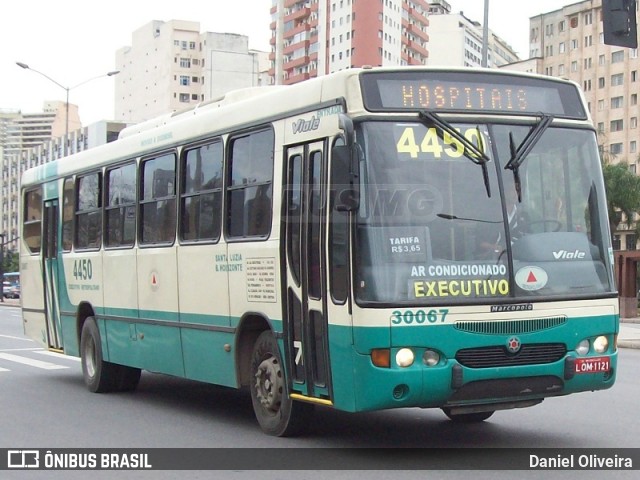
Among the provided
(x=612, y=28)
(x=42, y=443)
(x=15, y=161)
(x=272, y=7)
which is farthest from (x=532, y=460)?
(x=15, y=161)

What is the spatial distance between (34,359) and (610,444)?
13.1 m

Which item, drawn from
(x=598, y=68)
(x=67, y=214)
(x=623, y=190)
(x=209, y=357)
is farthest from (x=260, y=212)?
(x=598, y=68)

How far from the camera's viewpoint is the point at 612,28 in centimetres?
1500

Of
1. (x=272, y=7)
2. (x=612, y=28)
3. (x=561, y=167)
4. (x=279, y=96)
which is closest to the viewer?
(x=561, y=167)

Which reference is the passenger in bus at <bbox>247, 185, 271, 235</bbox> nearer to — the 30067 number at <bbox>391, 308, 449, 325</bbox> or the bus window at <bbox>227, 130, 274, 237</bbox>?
the bus window at <bbox>227, 130, 274, 237</bbox>

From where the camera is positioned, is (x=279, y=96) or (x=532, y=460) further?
(x=279, y=96)

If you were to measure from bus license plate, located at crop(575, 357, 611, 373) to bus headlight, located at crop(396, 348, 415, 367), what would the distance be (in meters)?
1.46

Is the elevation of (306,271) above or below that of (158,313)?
above

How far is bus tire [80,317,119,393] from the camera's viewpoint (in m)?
13.9

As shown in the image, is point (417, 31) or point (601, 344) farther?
point (417, 31)

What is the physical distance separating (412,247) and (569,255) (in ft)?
4.57

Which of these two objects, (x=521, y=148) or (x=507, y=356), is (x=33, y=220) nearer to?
(x=521, y=148)

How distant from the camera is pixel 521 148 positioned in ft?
28.3

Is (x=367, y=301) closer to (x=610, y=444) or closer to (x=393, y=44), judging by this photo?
(x=610, y=444)
